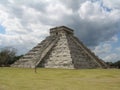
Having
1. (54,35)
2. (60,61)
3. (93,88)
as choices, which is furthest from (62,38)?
(93,88)

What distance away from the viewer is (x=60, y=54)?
43.2 metres

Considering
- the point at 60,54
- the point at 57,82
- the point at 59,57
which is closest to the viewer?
the point at 57,82

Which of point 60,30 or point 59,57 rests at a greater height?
point 60,30

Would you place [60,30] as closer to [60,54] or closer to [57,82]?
[60,54]

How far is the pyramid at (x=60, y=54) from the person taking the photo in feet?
136

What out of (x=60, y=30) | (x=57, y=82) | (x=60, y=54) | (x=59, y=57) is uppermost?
(x=60, y=30)

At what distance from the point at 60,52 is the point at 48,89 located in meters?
29.7

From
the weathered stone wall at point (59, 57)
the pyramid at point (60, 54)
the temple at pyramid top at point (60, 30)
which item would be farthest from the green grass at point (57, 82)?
the temple at pyramid top at point (60, 30)

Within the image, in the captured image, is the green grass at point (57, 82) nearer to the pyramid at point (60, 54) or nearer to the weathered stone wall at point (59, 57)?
the pyramid at point (60, 54)

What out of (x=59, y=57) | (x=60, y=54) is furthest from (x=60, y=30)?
(x=59, y=57)

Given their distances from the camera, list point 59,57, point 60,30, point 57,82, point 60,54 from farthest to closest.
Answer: point 60,30 → point 60,54 → point 59,57 → point 57,82

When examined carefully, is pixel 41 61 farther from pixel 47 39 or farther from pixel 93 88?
pixel 93 88

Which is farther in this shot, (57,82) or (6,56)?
(6,56)

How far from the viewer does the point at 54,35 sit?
50250 mm
